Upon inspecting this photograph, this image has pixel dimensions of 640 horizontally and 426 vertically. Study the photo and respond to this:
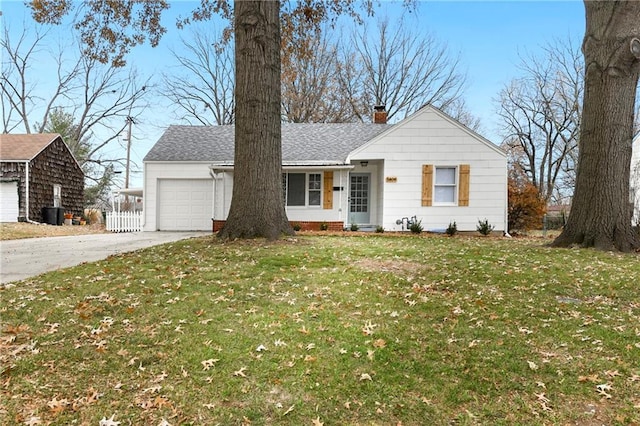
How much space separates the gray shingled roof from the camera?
1519cm

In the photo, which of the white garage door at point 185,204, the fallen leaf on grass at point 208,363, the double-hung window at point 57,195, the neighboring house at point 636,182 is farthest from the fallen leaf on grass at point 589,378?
the double-hung window at point 57,195

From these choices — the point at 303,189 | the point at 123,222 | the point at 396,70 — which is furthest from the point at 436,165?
the point at 396,70

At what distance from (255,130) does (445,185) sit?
8.39m

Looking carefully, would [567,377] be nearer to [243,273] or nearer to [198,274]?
[243,273]

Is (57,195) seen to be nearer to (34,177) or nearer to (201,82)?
(34,177)

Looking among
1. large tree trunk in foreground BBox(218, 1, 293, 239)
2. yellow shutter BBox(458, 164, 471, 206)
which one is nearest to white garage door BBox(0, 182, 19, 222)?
large tree trunk in foreground BBox(218, 1, 293, 239)

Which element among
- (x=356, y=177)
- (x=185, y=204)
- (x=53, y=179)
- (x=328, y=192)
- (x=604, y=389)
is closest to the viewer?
(x=604, y=389)

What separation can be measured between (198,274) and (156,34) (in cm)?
891

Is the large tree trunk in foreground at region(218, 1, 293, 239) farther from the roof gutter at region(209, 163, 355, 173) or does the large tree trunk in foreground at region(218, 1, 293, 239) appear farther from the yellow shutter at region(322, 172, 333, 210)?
the yellow shutter at region(322, 172, 333, 210)

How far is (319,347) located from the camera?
3098 mm

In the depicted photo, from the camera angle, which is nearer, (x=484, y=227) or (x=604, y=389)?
(x=604, y=389)

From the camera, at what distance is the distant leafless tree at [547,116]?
1022 inches

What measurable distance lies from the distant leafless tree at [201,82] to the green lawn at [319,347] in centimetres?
2459

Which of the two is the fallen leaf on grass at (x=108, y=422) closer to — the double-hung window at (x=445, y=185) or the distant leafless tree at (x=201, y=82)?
the double-hung window at (x=445, y=185)
